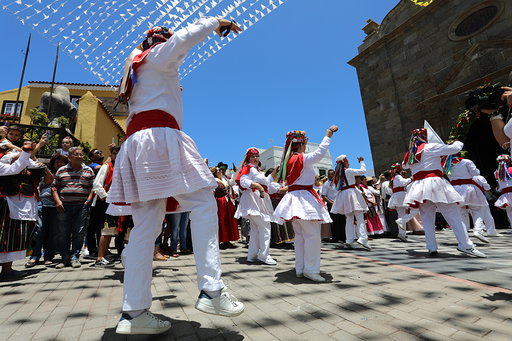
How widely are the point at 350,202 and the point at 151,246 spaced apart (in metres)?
5.53

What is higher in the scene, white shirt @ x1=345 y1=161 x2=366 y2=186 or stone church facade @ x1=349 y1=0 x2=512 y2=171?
stone church facade @ x1=349 y1=0 x2=512 y2=171

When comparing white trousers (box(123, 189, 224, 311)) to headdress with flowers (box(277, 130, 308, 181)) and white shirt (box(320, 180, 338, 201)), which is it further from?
white shirt (box(320, 180, 338, 201))

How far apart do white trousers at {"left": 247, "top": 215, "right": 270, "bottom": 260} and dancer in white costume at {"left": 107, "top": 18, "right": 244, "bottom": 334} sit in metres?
3.06

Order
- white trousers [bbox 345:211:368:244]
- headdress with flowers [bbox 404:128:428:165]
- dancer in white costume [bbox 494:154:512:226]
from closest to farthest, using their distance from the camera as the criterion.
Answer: headdress with flowers [bbox 404:128:428:165] → white trousers [bbox 345:211:368:244] → dancer in white costume [bbox 494:154:512:226]

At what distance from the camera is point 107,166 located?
4.62 metres

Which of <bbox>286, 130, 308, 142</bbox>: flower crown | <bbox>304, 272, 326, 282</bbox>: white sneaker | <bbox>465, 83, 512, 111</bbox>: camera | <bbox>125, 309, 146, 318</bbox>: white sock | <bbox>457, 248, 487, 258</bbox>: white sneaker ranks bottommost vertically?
<bbox>457, 248, 487, 258</bbox>: white sneaker

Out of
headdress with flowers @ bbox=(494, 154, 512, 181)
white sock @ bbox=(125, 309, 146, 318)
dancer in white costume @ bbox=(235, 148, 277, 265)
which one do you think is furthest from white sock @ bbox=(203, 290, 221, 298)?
headdress with flowers @ bbox=(494, 154, 512, 181)

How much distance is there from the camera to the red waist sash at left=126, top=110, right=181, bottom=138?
76.4 inches

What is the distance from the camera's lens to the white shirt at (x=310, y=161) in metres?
3.54

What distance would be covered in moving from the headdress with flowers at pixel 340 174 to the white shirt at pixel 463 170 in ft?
10.2

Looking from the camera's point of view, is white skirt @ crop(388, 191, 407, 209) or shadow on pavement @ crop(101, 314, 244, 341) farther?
white skirt @ crop(388, 191, 407, 209)

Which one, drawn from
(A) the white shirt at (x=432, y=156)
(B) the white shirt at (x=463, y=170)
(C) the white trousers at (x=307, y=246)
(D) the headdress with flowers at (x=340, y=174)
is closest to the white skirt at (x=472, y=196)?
(B) the white shirt at (x=463, y=170)

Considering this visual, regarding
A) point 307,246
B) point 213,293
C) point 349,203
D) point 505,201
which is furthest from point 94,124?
point 505,201

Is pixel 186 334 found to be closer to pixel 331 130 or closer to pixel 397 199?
pixel 331 130
